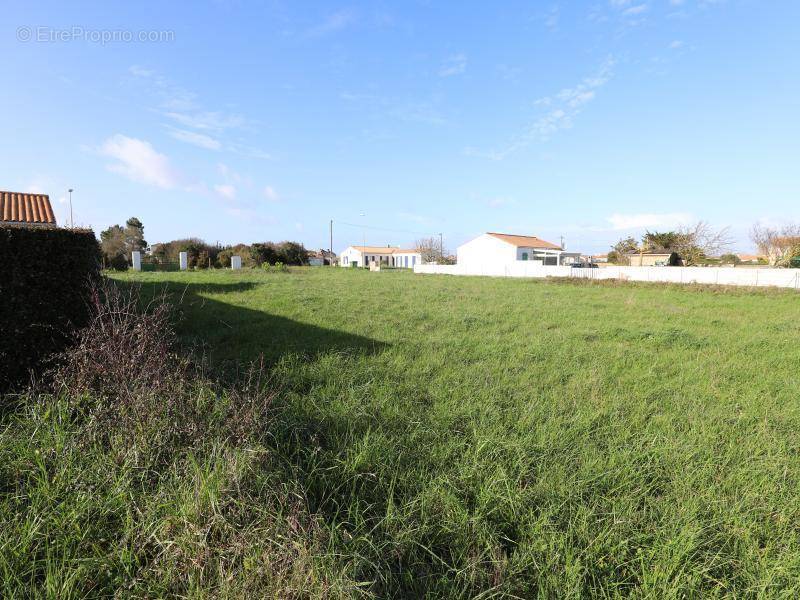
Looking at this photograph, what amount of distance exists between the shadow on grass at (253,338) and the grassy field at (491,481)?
0.07 meters

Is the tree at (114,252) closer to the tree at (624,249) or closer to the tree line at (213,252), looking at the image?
the tree line at (213,252)

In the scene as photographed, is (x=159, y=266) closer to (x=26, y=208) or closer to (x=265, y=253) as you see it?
(x=265, y=253)

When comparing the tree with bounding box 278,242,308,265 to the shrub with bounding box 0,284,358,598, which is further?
the tree with bounding box 278,242,308,265

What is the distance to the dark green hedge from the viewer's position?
12.4 ft

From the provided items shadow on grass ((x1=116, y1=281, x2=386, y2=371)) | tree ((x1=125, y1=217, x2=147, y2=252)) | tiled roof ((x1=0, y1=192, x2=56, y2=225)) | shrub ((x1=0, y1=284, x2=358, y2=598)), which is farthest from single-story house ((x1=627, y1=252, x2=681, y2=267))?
tree ((x1=125, y1=217, x2=147, y2=252))

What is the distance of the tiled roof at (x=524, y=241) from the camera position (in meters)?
39.6

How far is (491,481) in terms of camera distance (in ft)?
7.85

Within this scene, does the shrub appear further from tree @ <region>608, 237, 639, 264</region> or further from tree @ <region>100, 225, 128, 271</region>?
tree @ <region>608, 237, 639, 264</region>

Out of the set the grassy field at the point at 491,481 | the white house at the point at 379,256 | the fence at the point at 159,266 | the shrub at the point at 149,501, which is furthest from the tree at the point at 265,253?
the white house at the point at 379,256

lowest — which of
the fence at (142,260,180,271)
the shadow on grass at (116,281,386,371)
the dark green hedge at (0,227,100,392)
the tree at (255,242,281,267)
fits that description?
the shadow on grass at (116,281,386,371)

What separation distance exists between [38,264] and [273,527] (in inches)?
169

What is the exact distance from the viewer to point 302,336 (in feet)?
18.9

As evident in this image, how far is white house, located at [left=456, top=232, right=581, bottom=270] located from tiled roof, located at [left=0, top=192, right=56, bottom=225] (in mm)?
30446

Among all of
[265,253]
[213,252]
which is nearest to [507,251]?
[265,253]
